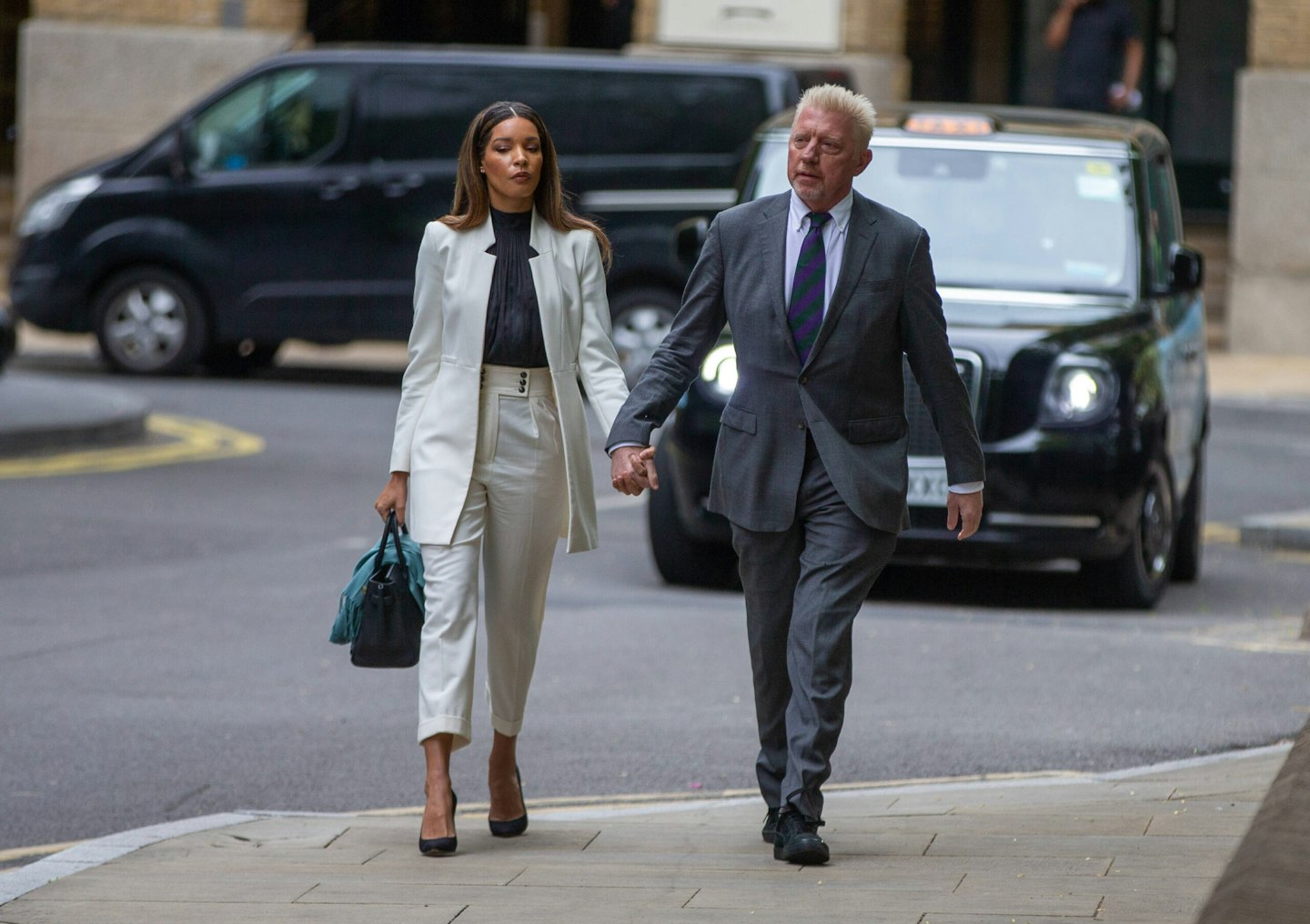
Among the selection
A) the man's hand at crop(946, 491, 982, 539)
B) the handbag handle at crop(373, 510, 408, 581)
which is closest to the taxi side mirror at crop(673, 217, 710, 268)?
the handbag handle at crop(373, 510, 408, 581)

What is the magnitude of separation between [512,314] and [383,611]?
2.48 ft

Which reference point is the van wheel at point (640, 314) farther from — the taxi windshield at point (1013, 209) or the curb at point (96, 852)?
the curb at point (96, 852)

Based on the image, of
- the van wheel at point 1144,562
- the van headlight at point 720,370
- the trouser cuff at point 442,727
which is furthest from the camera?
the van wheel at point 1144,562

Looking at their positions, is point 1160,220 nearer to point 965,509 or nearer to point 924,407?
point 924,407

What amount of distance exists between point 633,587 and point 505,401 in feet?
14.2

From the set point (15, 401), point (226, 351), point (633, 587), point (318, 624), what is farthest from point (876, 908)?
point (226, 351)

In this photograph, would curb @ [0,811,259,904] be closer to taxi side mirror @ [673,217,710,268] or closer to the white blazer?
the white blazer

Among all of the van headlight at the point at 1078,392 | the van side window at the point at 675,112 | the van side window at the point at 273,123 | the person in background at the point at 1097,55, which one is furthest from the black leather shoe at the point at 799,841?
the person in background at the point at 1097,55

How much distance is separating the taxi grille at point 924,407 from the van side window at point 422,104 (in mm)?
8131

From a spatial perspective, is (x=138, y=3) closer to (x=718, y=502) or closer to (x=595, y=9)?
(x=595, y=9)

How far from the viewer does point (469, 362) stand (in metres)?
5.42

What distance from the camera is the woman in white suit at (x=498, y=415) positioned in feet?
17.7

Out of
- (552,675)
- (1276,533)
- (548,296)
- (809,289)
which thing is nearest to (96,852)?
(548,296)

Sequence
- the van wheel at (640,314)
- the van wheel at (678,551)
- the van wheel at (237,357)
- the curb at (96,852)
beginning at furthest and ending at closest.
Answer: the van wheel at (237,357), the van wheel at (640,314), the van wheel at (678,551), the curb at (96,852)
